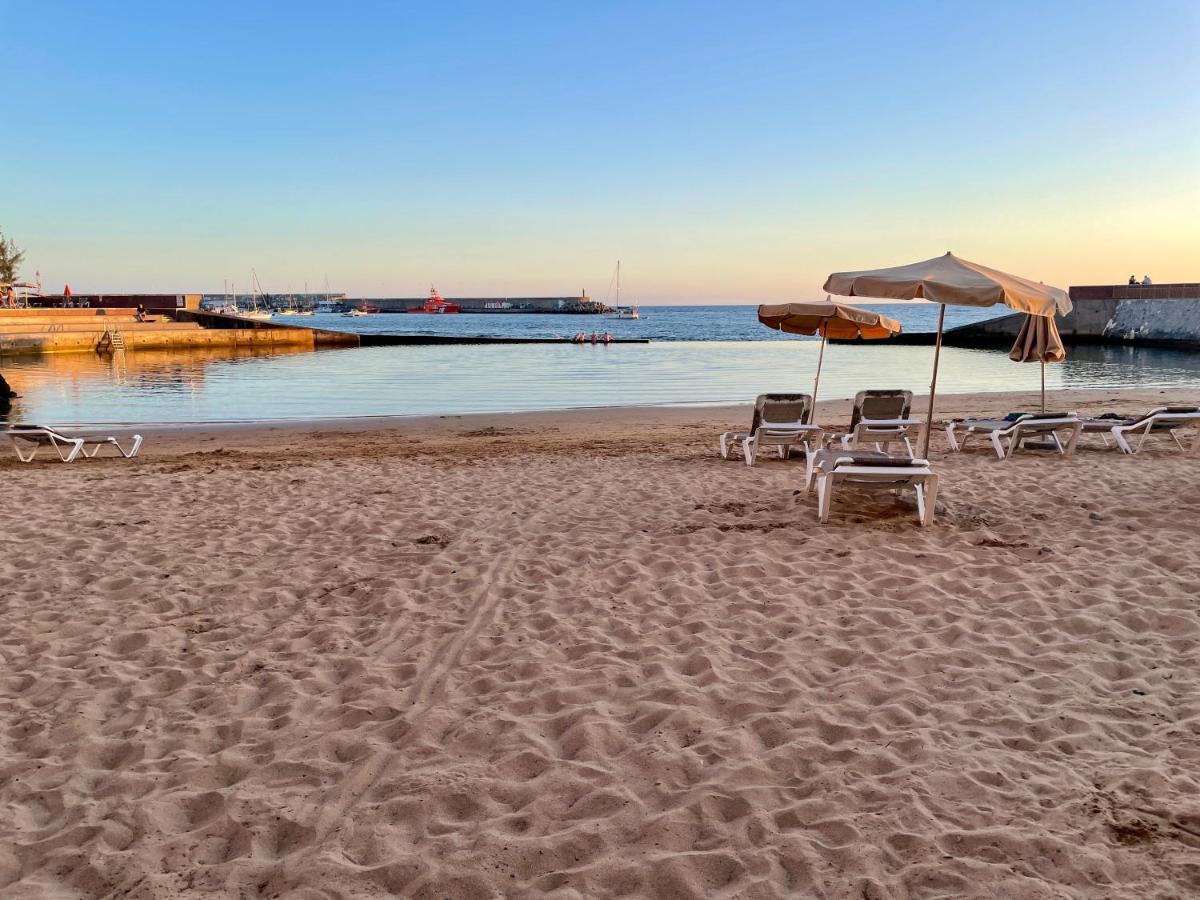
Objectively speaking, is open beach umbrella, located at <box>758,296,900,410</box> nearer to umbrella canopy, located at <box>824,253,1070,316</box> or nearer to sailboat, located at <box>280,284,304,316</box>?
umbrella canopy, located at <box>824,253,1070,316</box>

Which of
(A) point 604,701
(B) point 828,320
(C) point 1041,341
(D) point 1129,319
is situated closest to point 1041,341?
(C) point 1041,341

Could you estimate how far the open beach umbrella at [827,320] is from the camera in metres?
9.55

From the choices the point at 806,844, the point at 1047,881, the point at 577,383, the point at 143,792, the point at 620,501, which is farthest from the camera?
the point at 577,383

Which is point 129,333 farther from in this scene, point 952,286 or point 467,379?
point 952,286

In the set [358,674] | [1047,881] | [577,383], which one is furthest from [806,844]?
[577,383]

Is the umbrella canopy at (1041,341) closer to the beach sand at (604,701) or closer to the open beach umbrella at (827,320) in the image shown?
the open beach umbrella at (827,320)

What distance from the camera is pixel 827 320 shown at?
10.6 m

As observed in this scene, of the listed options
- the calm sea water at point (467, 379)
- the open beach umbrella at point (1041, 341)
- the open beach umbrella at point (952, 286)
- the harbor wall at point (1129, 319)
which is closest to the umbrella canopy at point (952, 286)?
the open beach umbrella at point (952, 286)

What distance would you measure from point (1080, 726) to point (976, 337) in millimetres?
53918

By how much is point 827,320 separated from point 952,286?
4256 mm

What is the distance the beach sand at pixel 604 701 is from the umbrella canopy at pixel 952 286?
170cm

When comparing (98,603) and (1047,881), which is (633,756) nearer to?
(1047,881)

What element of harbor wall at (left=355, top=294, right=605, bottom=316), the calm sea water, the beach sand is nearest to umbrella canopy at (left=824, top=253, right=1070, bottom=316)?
the beach sand

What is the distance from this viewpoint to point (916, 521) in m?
6.19
